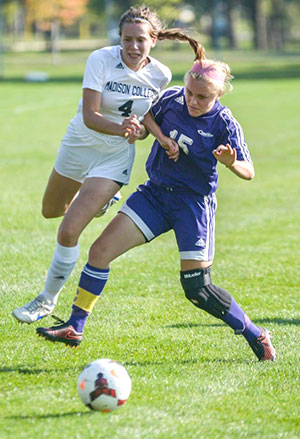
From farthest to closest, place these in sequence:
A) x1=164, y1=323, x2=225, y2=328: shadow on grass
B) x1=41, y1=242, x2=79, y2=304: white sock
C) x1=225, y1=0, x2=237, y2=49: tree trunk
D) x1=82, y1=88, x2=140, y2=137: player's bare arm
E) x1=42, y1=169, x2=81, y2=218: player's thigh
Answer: x1=225, y1=0, x2=237, y2=49: tree trunk < x1=164, y1=323, x2=225, y2=328: shadow on grass < x1=42, y1=169, x2=81, y2=218: player's thigh < x1=41, y1=242, x2=79, y2=304: white sock < x1=82, y1=88, x2=140, y2=137: player's bare arm

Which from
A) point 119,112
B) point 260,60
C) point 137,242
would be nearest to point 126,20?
point 119,112

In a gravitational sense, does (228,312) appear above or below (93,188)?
below

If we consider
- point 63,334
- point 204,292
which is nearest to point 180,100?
point 204,292

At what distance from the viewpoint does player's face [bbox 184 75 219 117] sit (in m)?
5.48

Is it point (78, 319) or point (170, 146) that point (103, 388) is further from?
point (170, 146)

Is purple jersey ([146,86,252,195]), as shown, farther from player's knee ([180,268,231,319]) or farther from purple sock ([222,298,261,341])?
purple sock ([222,298,261,341])

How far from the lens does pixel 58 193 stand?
6.64 meters

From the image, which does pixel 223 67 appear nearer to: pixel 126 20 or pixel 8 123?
pixel 126 20

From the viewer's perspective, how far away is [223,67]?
5.67 metres

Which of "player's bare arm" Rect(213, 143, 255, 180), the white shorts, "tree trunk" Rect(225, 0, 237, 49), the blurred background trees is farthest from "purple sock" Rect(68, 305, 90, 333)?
"tree trunk" Rect(225, 0, 237, 49)

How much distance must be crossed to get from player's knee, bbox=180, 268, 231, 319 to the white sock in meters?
0.89

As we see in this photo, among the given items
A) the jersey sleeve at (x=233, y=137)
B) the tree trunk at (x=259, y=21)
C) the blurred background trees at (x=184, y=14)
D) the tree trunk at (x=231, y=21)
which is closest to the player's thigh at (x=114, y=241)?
the jersey sleeve at (x=233, y=137)

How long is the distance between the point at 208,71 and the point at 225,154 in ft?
1.99

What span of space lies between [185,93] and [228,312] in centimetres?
154
